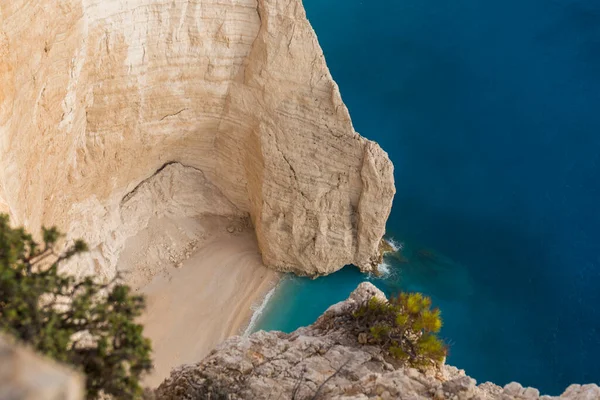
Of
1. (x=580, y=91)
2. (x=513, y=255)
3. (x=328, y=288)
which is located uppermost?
(x=580, y=91)

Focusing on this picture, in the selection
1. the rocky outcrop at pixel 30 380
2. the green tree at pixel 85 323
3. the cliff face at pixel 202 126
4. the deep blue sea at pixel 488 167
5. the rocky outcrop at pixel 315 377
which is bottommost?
the rocky outcrop at pixel 30 380

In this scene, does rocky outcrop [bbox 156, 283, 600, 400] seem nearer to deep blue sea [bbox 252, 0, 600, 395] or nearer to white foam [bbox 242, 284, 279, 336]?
white foam [bbox 242, 284, 279, 336]

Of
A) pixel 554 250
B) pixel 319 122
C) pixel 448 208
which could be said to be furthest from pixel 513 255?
pixel 319 122

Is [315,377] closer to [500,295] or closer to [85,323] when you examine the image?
[85,323]

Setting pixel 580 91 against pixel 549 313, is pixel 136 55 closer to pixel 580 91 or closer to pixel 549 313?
pixel 549 313

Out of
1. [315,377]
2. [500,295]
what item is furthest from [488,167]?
[315,377]

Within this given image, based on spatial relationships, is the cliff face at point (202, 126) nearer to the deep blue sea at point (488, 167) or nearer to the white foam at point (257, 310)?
the white foam at point (257, 310)

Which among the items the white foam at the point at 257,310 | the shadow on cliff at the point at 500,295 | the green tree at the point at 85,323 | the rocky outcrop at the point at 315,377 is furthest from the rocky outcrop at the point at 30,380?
the shadow on cliff at the point at 500,295
